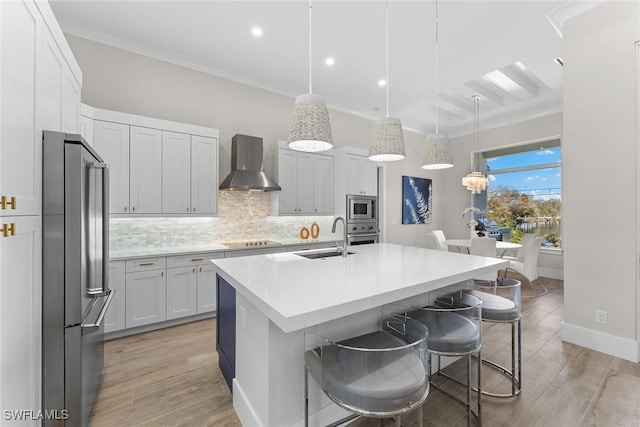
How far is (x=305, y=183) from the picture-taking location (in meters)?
4.57

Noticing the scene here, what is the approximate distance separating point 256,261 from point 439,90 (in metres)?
4.43

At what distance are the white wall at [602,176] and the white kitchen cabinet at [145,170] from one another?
459 centimetres

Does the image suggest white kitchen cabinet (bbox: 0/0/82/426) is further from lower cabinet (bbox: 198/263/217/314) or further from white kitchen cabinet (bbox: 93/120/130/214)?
lower cabinet (bbox: 198/263/217/314)

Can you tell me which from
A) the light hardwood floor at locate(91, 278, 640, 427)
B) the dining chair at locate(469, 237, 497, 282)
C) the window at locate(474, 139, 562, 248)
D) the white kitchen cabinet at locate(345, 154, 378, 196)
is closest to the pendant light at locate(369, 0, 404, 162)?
the light hardwood floor at locate(91, 278, 640, 427)

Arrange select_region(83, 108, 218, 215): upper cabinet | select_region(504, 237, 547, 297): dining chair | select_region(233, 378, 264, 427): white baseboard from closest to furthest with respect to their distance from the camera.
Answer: select_region(233, 378, 264, 427): white baseboard, select_region(83, 108, 218, 215): upper cabinet, select_region(504, 237, 547, 297): dining chair

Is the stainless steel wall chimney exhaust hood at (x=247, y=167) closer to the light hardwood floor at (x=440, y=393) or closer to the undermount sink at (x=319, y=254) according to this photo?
the undermount sink at (x=319, y=254)

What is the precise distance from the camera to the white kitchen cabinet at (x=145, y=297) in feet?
9.71

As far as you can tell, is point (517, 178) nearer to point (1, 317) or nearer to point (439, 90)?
point (439, 90)

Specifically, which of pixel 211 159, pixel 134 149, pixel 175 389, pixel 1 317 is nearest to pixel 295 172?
pixel 211 159

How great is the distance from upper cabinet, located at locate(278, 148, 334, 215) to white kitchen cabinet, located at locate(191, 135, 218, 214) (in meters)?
0.98

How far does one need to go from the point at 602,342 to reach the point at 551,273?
11.7ft

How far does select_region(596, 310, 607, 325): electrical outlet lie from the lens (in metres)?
2.59

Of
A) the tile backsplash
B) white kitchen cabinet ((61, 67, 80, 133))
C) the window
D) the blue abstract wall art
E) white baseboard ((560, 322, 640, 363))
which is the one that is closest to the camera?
white kitchen cabinet ((61, 67, 80, 133))

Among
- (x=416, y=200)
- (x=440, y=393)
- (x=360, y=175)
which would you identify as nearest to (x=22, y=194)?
(x=440, y=393)
